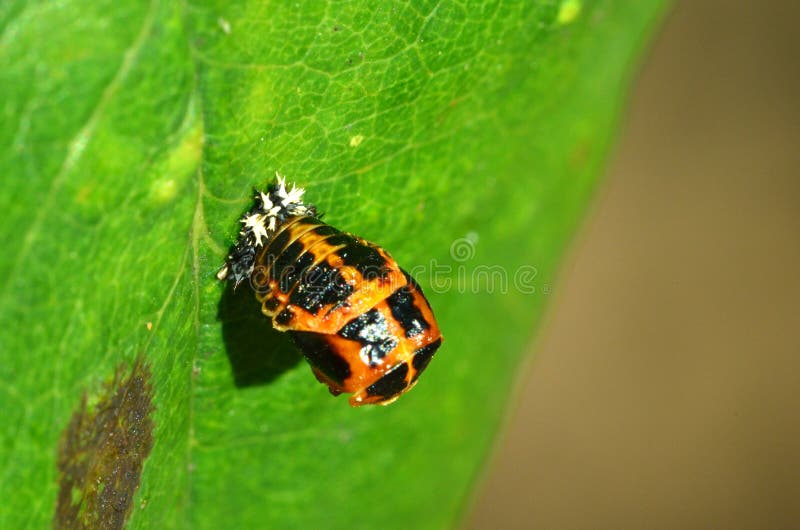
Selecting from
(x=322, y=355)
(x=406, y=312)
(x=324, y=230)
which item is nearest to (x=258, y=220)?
(x=324, y=230)

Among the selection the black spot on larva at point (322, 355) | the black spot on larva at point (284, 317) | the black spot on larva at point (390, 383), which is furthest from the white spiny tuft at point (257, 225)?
the black spot on larva at point (390, 383)

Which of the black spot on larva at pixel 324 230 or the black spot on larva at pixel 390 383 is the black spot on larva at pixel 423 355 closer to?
the black spot on larva at pixel 390 383

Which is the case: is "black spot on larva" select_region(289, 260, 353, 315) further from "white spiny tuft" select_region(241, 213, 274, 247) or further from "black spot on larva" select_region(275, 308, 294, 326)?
"white spiny tuft" select_region(241, 213, 274, 247)

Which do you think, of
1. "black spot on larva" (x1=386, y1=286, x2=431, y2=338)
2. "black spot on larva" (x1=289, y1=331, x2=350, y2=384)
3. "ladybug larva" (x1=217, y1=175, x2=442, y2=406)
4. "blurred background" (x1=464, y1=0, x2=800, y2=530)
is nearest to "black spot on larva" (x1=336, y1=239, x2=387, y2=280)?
"ladybug larva" (x1=217, y1=175, x2=442, y2=406)

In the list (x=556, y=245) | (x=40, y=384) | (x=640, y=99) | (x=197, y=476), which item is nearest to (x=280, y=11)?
(x=40, y=384)

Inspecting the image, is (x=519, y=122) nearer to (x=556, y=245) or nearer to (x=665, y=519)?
(x=556, y=245)

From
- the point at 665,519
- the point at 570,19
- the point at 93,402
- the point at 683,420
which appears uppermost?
the point at 570,19
